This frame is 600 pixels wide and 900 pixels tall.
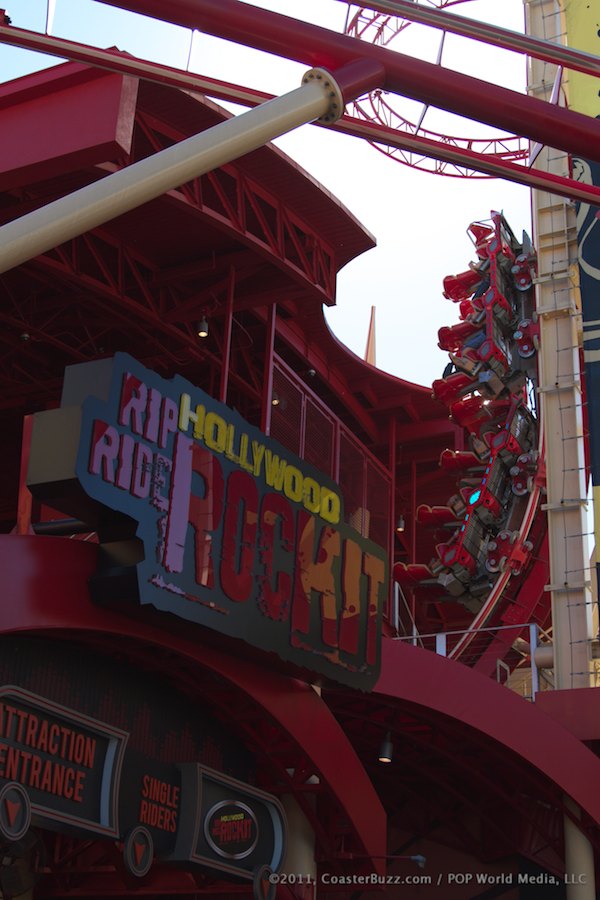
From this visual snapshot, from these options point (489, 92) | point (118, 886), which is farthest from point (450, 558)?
point (489, 92)

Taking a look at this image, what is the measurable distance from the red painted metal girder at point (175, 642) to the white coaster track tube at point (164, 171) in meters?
7.82

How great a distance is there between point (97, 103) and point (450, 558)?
14.1 meters

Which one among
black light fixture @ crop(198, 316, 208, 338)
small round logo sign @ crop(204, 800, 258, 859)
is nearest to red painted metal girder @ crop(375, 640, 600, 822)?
small round logo sign @ crop(204, 800, 258, 859)

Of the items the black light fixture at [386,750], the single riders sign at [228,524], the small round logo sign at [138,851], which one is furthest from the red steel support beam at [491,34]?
the black light fixture at [386,750]

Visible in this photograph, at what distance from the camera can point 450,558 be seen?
28.8m

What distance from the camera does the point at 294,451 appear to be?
2770 cm

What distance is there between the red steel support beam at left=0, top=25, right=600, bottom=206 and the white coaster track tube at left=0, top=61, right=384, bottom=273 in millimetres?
2127

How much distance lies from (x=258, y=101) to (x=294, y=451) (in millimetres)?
16557

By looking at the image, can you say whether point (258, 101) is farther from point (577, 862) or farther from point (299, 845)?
point (577, 862)

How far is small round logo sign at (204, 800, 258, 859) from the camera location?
60.3ft

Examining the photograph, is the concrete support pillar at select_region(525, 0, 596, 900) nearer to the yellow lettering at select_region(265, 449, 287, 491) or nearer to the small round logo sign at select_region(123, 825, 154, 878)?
the yellow lettering at select_region(265, 449, 287, 491)

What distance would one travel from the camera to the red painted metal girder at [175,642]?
1477 centimetres

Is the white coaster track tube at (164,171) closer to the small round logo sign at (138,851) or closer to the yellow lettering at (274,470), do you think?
the yellow lettering at (274,470)

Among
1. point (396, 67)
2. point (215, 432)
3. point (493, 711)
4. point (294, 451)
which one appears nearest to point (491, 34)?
point (396, 67)
